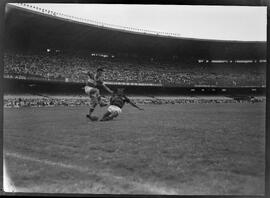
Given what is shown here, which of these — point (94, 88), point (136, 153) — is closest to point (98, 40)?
point (94, 88)

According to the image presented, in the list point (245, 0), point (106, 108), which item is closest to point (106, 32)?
point (106, 108)

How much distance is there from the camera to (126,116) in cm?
589

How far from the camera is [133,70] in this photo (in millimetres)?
7117

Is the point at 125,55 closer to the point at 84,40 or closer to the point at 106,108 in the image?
the point at 84,40

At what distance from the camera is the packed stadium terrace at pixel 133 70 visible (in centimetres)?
606

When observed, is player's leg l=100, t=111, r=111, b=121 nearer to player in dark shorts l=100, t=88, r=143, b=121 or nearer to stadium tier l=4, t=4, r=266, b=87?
player in dark shorts l=100, t=88, r=143, b=121

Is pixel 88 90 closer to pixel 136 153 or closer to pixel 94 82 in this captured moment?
pixel 94 82

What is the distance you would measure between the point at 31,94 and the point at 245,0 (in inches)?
175

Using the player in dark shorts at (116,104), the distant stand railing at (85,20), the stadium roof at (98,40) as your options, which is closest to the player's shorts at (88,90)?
the player in dark shorts at (116,104)

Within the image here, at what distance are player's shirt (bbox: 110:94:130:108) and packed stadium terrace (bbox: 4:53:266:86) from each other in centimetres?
39

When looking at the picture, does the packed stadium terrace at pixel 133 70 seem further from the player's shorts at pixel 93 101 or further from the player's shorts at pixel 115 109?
the player's shorts at pixel 115 109

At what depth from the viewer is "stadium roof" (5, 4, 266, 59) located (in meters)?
5.81

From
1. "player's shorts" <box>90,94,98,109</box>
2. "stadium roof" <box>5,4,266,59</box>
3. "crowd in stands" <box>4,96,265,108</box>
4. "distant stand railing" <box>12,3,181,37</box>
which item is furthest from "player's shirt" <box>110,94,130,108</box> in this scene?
"distant stand railing" <box>12,3,181,37</box>

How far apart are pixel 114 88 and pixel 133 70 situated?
1.15m
